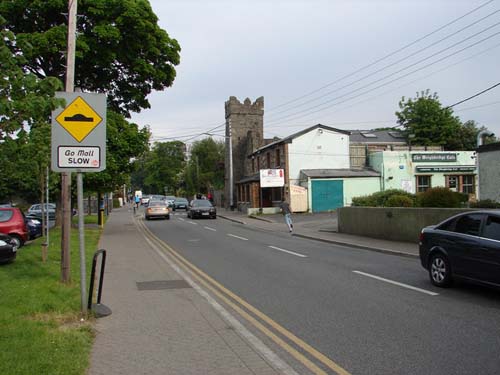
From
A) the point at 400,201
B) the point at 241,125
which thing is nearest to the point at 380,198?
the point at 400,201

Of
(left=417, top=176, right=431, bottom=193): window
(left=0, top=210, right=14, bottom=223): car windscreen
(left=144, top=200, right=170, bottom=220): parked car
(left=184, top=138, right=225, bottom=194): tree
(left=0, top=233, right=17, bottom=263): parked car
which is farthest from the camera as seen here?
(left=184, top=138, right=225, bottom=194): tree

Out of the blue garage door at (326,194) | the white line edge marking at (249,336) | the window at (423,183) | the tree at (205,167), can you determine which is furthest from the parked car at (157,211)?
the tree at (205,167)

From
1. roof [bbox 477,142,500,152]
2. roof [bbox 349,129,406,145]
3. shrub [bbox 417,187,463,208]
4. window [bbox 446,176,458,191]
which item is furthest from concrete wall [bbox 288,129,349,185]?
roof [bbox 477,142,500,152]

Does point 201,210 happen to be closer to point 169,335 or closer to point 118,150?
point 118,150

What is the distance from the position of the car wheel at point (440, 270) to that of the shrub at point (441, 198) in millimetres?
10959

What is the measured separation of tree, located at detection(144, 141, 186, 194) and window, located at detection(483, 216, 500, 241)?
9426 centimetres

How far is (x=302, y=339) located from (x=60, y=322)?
10.9 feet

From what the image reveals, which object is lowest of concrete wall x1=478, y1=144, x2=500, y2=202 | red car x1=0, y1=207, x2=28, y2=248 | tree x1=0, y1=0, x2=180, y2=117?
red car x1=0, y1=207, x2=28, y2=248

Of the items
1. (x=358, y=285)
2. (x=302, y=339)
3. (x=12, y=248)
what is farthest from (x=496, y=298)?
(x=12, y=248)

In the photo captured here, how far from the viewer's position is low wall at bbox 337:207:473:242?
1553 centimetres

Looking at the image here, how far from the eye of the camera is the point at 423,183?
40844mm

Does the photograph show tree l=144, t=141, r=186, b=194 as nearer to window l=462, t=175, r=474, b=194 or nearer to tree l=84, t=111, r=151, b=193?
window l=462, t=175, r=474, b=194

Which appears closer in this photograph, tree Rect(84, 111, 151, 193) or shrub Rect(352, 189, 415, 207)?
tree Rect(84, 111, 151, 193)

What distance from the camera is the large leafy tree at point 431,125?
203ft
